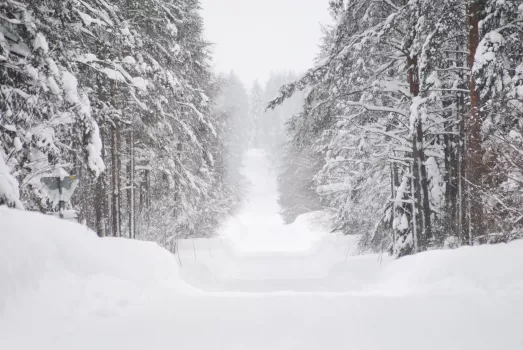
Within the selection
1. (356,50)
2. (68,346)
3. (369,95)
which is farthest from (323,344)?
(369,95)

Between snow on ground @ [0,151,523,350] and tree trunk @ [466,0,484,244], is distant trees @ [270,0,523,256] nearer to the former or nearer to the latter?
tree trunk @ [466,0,484,244]

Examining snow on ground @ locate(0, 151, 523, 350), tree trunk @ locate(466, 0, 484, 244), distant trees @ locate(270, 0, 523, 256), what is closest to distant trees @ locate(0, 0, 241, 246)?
snow on ground @ locate(0, 151, 523, 350)

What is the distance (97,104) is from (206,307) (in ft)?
20.4

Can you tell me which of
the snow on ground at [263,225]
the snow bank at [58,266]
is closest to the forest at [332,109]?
the snow bank at [58,266]

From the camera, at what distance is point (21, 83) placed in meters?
7.33

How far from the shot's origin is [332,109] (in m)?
11.6

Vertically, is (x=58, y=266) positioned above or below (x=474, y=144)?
below

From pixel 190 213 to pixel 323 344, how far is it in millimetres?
14458

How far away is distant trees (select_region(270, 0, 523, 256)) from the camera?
780cm

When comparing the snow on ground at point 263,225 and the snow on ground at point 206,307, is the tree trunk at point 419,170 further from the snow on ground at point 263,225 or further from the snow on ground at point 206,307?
the snow on ground at point 263,225

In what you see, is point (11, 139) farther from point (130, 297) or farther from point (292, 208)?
point (292, 208)

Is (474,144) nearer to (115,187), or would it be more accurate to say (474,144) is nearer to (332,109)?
(332,109)

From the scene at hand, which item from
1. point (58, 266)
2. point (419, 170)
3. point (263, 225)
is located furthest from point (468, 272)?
point (263, 225)

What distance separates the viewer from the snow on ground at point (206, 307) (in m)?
4.23
